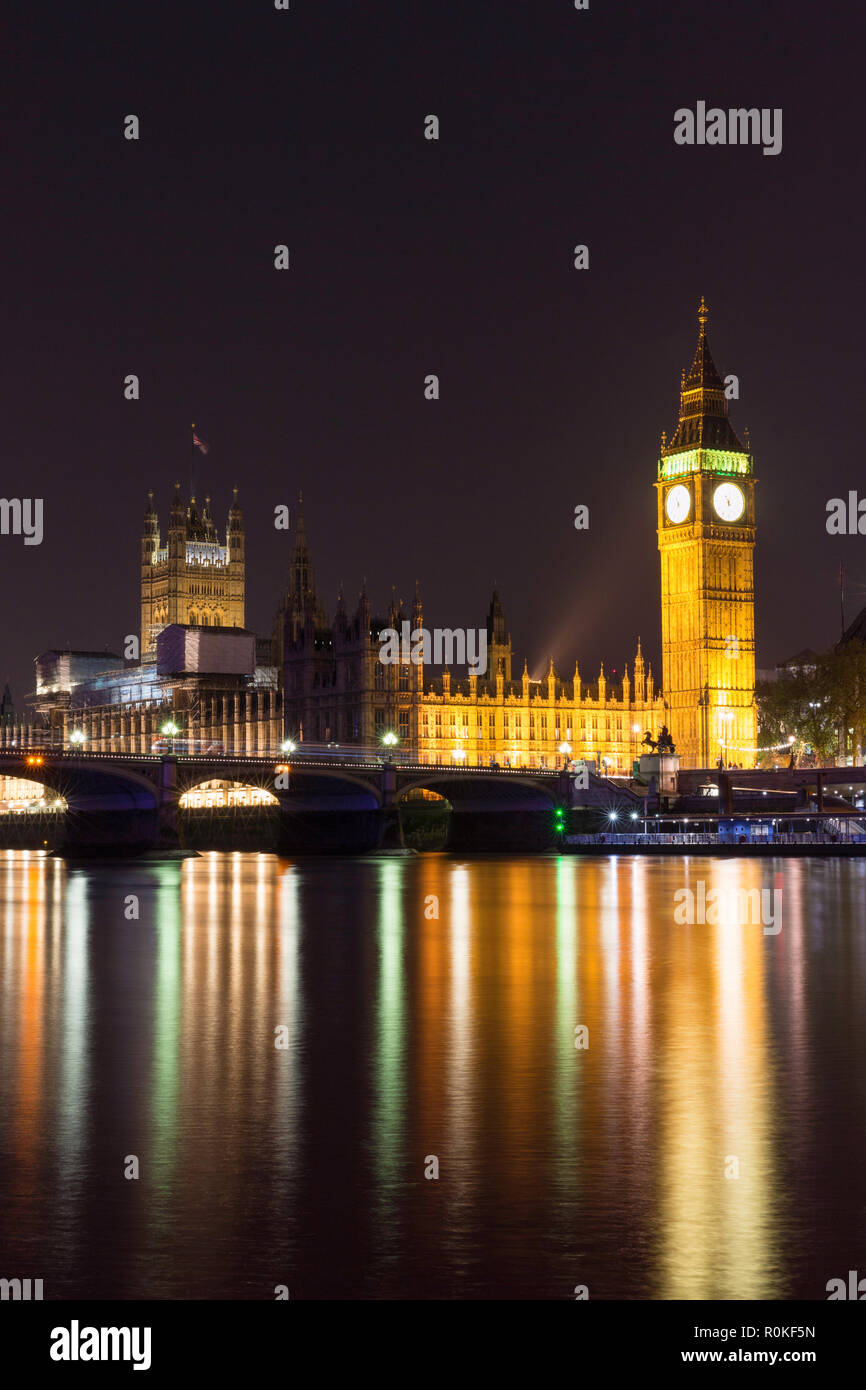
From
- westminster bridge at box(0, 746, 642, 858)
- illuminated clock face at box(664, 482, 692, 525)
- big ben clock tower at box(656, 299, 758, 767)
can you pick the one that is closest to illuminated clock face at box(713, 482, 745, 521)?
big ben clock tower at box(656, 299, 758, 767)

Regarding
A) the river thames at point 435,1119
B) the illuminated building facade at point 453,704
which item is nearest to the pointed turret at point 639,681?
the illuminated building facade at point 453,704

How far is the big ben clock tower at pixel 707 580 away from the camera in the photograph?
484ft

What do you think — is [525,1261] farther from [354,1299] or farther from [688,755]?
[688,755]

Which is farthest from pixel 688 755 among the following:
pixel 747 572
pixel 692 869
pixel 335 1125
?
pixel 335 1125

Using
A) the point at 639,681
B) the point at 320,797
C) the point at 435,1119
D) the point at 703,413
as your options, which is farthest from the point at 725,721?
the point at 435,1119

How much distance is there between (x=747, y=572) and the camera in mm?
152625

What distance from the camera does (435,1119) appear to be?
16.2 metres

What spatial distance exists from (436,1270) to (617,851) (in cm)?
8640

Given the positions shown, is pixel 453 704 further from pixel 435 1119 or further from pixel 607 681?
pixel 435 1119

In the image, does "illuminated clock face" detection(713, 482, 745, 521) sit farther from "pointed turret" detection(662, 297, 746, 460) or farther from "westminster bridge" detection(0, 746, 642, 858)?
A: "westminster bridge" detection(0, 746, 642, 858)

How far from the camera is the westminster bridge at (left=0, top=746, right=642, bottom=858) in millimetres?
96438

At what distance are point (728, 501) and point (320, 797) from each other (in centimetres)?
5396

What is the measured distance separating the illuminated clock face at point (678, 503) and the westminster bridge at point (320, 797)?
4043cm

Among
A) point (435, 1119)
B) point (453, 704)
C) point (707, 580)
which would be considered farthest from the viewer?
point (707, 580)
